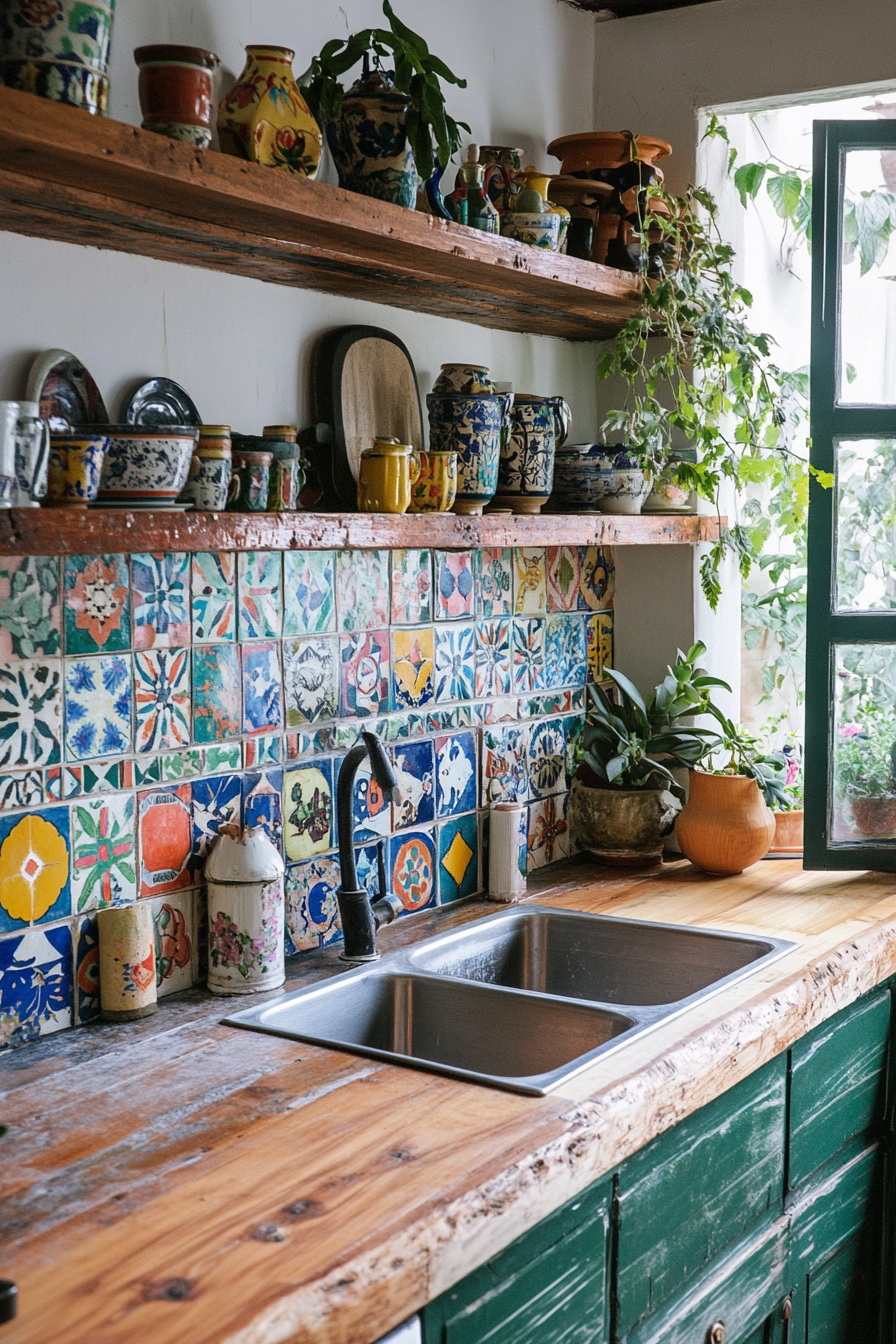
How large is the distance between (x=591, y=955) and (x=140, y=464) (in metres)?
1.20

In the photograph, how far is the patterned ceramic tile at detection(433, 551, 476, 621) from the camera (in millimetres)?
2371

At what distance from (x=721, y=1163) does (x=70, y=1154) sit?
0.84 meters

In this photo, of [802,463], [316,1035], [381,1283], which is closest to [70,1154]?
[381,1283]

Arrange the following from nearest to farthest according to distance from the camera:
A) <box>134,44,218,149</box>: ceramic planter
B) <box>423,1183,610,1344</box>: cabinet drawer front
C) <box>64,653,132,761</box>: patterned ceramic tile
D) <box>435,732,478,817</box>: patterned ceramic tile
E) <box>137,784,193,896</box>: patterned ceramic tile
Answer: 1. <box>423,1183,610,1344</box>: cabinet drawer front
2. <box>134,44,218,149</box>: ceramic planter
3. <box>64,653,132,761</box>: patterned ceramic tile
4. <box>137,784,193,896</box>: patterned ceramic tile
5. <box>435,732,478,817</box>: patterned ceramic tile

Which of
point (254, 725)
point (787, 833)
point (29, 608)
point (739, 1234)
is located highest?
point (29, 608)

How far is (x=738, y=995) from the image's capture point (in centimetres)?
186

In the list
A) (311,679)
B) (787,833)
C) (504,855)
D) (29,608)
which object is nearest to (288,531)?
(29,608)

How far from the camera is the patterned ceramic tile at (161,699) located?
5.98 feet

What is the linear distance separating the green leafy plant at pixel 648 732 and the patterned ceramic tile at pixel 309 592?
0.76 meters

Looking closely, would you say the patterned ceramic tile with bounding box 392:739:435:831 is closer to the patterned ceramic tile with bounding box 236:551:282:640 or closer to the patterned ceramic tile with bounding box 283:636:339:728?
the patterned ceramic tile with bounding box 283:636:339:728

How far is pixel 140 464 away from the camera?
150 cm

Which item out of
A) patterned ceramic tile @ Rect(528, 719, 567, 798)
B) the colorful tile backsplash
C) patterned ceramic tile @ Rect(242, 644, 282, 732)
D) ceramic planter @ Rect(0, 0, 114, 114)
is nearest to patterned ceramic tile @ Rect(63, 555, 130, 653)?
Result: the colorful tile backsplash

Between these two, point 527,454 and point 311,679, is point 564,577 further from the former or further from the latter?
point 311,679

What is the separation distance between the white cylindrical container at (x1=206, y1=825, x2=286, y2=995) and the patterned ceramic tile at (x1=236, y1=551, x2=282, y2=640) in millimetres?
302
